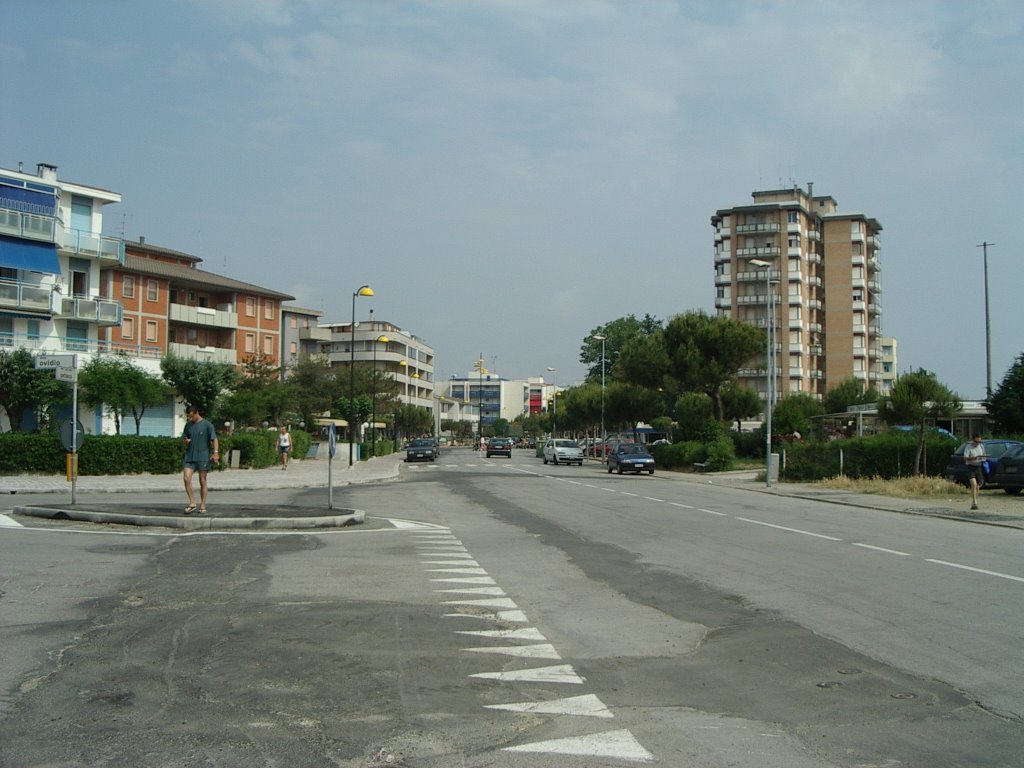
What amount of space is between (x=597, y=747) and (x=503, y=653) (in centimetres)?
217

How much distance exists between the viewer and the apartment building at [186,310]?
63.2m

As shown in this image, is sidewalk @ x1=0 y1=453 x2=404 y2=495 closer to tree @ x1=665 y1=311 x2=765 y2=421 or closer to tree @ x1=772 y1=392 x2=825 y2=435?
tree @ x1=665 y1=311 x2=765 y2=421

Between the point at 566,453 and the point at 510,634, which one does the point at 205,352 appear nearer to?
the point at 566,453

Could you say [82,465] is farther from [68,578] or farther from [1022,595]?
[1022,595]

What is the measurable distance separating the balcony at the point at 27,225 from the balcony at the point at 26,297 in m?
2.49

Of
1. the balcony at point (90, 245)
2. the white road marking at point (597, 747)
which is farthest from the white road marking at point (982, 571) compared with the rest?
the balcony at point (90, 245)

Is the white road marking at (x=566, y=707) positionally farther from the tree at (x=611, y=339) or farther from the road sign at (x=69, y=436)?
the tree at (x=611, y=339)

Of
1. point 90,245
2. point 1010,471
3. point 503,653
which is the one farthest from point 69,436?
point 90,245

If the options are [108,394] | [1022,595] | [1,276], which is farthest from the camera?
[1,276]

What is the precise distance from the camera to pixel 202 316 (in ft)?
225

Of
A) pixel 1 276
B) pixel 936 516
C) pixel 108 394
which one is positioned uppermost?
pixel 1 276

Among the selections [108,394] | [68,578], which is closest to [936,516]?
[68,578]

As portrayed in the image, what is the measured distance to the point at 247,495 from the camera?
24.7 m

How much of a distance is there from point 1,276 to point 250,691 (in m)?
47.6
